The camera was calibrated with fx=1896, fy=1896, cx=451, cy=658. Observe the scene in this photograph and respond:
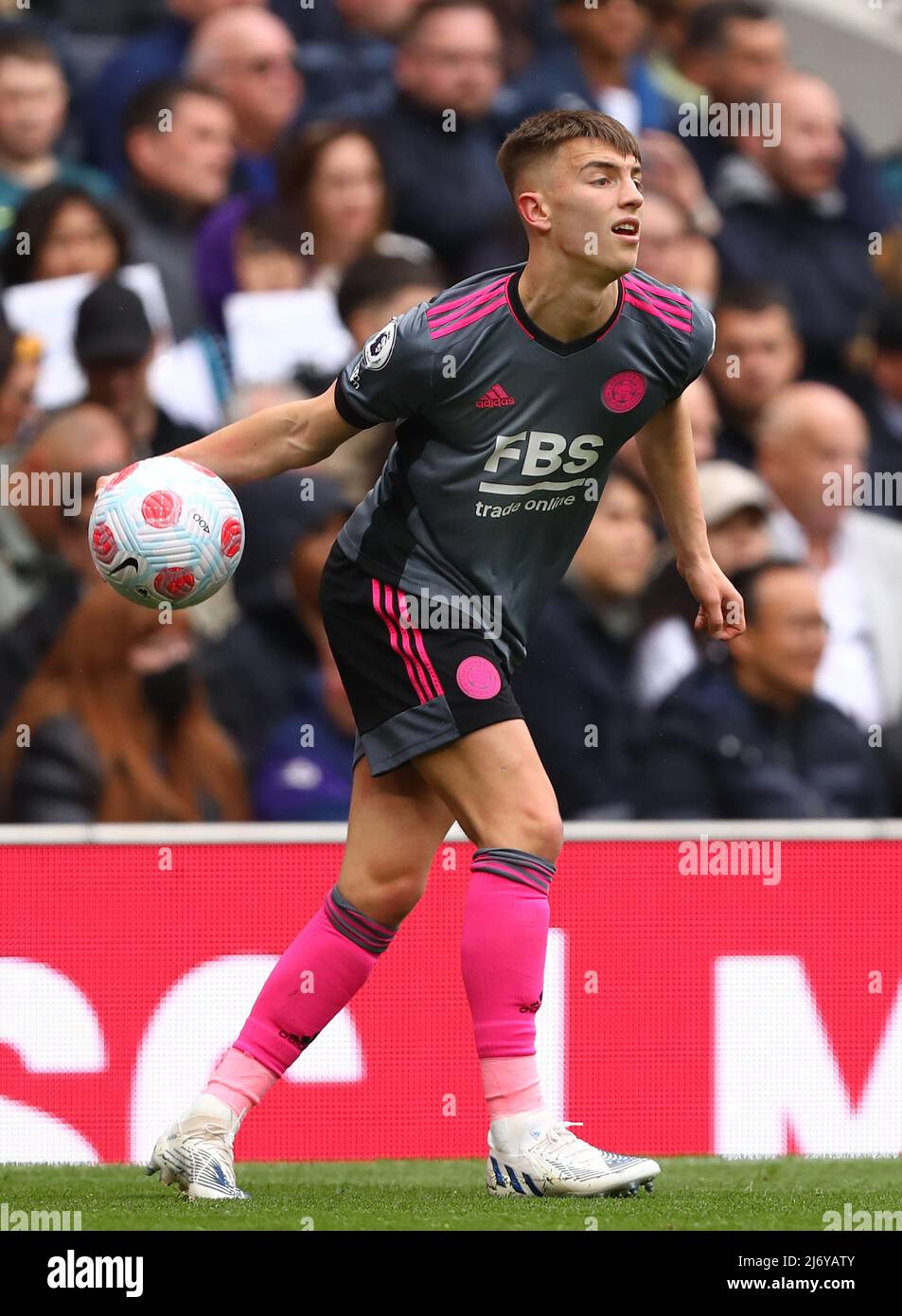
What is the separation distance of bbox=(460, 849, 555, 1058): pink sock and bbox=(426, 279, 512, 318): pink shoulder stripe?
107 cm

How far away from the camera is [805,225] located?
284 inches

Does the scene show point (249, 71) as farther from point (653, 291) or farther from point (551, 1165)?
point (551, 1165)

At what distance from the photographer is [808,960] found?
17.3 feet

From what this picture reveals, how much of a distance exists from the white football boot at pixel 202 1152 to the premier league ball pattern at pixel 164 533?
1045 millimetres

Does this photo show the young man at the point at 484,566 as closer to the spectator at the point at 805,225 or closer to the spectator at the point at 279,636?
the spectator at the point at 279,636

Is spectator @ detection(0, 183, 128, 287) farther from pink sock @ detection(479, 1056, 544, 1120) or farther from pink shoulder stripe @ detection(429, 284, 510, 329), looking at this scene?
pink sock @ detection(479, 1056, 544, 1120)

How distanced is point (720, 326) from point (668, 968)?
109 inches

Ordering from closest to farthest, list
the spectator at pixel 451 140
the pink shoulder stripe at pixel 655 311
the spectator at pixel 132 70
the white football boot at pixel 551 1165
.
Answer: the white football boot at pixel 551 1165
the pink shoulder stripe at pixel 655 311
the spectator at pixel 132 70
the spectator at pixel 451 140

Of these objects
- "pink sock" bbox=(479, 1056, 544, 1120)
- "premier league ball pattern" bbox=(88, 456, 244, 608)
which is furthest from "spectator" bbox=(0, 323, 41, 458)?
"pink sock" bbox=(479, 1056, 544, 1120)

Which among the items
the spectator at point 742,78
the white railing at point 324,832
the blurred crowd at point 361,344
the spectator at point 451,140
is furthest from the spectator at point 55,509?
the spectator at point 742,78

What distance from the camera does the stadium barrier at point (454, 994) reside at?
516cm

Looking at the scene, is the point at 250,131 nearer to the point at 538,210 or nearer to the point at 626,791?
the point at 626,791

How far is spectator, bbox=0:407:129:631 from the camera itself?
628 centimetres

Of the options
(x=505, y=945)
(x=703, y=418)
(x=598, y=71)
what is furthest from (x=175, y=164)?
(x=505, y=945)
